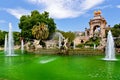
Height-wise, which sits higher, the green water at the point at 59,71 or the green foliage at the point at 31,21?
the green foliage at the point at 31,21

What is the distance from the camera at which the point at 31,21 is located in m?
60.1

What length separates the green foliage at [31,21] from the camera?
59.7 m

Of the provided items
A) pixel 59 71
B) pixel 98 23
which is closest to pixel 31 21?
pixel 98 23

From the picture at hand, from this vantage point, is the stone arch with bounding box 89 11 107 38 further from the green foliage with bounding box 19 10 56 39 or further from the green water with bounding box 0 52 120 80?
the green water with bounding box 0 52 120 80

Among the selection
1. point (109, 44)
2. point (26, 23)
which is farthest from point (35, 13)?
point (109, 44)

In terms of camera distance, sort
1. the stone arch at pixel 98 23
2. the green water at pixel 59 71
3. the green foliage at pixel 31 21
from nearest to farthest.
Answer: the green water at pixel 59 71
the green foliage at pixel 31 21
the stone arch at pixel 98 23

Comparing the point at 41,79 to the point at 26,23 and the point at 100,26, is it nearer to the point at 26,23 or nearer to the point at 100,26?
the point at 26,23

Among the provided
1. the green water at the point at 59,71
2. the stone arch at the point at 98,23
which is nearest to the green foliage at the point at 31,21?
the stone arch at the point at 98,23

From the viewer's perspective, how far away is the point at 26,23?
60.1m

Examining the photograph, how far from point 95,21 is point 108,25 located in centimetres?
476

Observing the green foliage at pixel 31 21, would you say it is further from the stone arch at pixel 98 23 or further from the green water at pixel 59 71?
the green water at pixel 59 71

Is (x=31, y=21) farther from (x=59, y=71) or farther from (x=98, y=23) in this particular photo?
(x=59, y=71)

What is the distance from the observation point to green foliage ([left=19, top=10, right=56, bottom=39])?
196 feet

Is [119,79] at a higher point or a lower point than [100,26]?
lower
